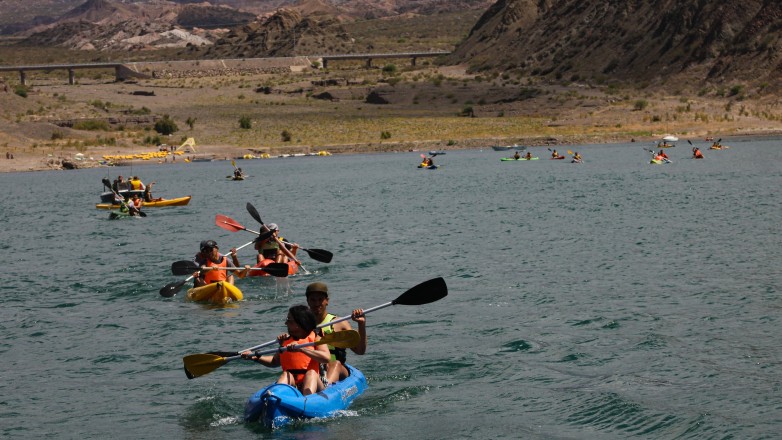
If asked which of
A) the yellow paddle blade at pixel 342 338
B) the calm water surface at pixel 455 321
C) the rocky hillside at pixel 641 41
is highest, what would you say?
the rocky hillside at pixel 641 41

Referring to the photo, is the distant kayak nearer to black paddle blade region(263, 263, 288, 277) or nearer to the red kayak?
the red kayak

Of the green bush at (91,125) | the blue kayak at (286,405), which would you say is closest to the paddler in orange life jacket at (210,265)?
the blue kayak at (286,405)

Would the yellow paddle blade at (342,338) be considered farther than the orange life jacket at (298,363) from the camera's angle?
No

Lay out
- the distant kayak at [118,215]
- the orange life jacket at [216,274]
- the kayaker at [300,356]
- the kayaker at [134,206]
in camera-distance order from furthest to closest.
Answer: the kayaker at [134,206] → the distant kayak at [118,215] → the orange life jacket at [216,274] → the kayaker at [300,356]

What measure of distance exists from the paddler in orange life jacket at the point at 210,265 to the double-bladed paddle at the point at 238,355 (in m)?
7.65

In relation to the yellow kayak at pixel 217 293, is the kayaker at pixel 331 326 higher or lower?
higher

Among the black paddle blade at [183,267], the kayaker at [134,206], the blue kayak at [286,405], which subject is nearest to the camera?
the blue kayak at [286,405]

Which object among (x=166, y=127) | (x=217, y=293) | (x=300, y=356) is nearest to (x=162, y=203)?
(x=217, y=293)

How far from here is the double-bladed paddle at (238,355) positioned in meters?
14.5

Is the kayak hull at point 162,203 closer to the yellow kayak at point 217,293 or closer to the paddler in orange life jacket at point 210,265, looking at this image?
the paddler in orange life jacket at point 210,265

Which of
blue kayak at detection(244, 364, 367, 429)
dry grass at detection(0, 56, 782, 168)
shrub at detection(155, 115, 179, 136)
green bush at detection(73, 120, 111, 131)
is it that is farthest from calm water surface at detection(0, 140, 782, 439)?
green bush at detection(73, 120, 111, 131)

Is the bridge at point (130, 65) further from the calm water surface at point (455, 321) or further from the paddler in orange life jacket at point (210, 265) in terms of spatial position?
the paddler in orange life jacket at point (210, 265)

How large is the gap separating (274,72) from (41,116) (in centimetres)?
6261

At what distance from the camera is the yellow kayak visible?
23.0 m
